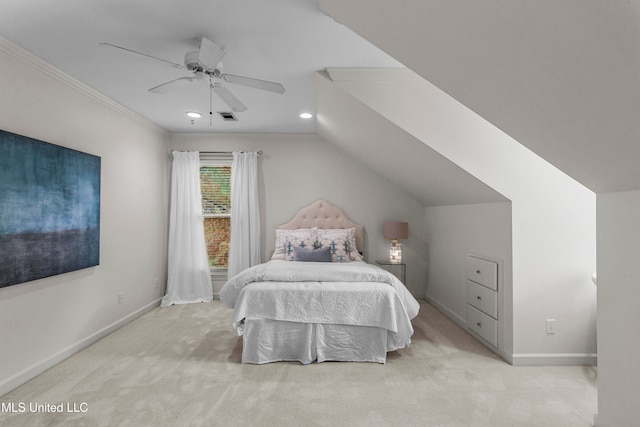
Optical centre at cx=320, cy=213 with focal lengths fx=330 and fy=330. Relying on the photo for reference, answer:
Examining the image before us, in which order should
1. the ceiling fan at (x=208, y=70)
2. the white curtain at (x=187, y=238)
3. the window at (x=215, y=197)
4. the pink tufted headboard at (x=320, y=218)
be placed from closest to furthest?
the ceiling fan at (x=208, y=70), the white curtain at (x=187, y=238), the pink tufted headboard at (x=320, y=218), the window at (x=215, y=197)

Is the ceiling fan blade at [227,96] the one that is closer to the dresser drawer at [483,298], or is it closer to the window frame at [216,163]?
the window frame at [216,163]

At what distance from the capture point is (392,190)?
16.1ft

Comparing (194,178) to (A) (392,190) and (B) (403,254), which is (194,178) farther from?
(B) (403,254)

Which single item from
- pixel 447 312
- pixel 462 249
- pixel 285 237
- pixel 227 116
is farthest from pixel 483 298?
pixel 227 116

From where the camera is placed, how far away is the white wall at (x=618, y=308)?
1546mm

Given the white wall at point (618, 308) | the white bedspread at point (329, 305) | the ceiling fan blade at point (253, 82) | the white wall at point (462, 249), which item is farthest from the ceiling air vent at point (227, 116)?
the white wall at point (618, 308)

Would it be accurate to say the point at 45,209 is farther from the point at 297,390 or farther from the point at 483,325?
the point at 483,325

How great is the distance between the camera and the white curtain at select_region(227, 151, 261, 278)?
4723 millimetres

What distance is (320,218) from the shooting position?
4.84 m

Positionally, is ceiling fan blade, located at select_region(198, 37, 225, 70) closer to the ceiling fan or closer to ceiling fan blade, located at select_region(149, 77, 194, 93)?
the ceiling fan

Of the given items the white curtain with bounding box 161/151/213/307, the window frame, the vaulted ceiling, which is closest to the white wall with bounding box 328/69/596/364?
the vaulted ceiling

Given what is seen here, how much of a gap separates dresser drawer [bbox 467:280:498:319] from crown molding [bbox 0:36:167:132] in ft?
13.5

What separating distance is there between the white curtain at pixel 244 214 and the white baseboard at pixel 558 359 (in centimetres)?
333

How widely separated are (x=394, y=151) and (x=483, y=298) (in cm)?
166
